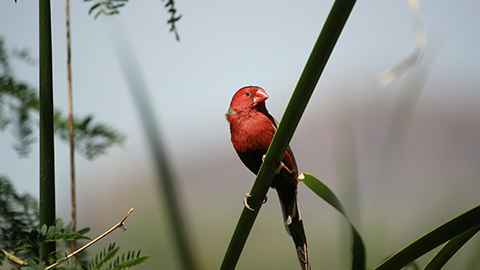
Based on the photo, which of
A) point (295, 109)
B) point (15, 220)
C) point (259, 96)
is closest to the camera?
point (295, 109)

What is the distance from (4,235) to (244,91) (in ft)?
1.02

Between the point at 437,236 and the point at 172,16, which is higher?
the point at 172,16

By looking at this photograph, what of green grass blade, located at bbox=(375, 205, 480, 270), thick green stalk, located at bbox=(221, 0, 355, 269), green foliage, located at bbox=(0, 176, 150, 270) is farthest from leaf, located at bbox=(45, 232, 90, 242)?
green grass blade, located at bbox=(375, 205, 480, 270)

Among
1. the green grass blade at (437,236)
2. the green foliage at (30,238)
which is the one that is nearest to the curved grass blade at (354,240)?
the green grass blade at (437,236)

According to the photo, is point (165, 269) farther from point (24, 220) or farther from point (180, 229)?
point (180, 229)

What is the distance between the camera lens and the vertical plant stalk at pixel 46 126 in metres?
0.32

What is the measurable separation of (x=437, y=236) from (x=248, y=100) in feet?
0.99

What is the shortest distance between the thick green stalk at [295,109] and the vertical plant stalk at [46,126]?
0.13 m

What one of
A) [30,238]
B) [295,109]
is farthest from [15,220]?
[295,109]

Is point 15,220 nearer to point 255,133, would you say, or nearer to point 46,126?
point 46,126

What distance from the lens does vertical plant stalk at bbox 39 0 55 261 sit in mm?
320

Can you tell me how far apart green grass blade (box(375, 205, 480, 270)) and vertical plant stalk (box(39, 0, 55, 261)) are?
237 mm

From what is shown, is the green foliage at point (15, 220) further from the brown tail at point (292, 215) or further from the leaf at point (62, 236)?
the brown tail at point (292, 215)

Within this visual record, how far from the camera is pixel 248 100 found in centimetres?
55
